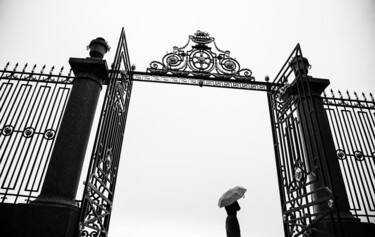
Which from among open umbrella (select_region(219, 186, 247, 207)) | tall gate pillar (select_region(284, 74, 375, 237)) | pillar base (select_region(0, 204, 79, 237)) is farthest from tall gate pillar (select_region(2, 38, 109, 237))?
tall gate pillar (select_region(284, 74, 375, 237))

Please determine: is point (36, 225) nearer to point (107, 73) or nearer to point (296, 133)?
point (107, 73)

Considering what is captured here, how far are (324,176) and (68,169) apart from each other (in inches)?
164

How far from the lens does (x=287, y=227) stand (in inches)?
206

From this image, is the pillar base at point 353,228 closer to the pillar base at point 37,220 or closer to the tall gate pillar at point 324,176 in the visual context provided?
the tall gate pillar at point 324,176

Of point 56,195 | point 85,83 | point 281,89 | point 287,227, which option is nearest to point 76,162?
point 56,195

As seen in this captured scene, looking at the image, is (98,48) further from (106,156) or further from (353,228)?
(353,228)

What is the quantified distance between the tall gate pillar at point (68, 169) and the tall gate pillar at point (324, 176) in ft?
12.6

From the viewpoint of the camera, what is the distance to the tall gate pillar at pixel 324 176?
3952 mm

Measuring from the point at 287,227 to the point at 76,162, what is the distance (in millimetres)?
4309

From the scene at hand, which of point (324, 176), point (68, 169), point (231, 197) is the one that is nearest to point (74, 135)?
point (68, 169)

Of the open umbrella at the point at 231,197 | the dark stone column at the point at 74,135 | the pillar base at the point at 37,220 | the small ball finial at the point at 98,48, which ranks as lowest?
the pillar base at the point at 37,220

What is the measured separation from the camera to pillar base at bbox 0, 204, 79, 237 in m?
3.66

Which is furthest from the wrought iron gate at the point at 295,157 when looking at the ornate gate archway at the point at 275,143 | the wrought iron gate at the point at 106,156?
the wrought iron gate at the point at 106,156

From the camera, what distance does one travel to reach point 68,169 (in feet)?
14.2
